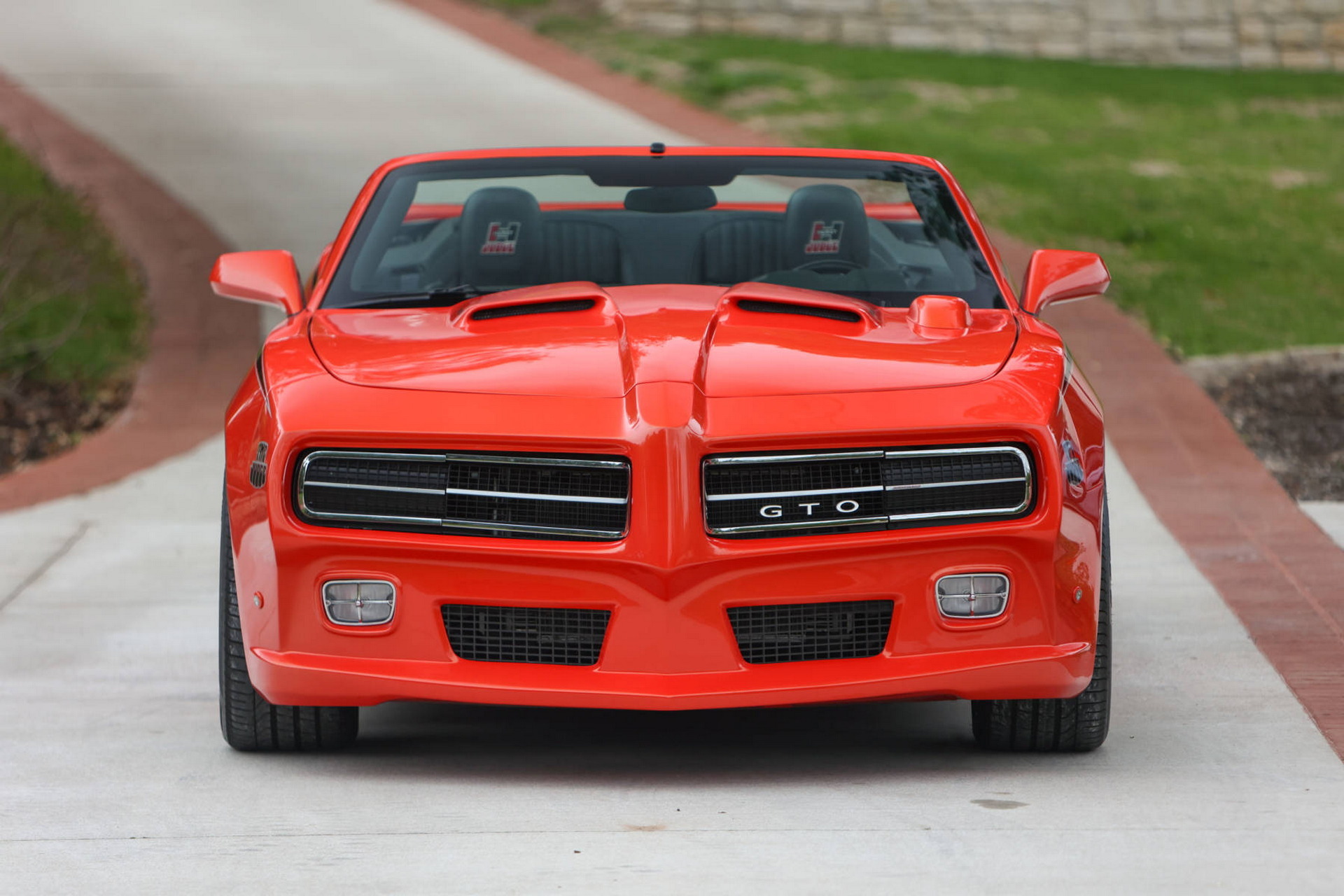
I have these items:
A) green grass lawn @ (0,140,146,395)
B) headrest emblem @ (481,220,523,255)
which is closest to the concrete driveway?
headrest emblem @ (481,220,523,255)

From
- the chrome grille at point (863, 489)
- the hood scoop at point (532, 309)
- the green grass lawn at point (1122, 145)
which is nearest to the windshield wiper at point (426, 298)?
the hood scoop at point (532, 309)

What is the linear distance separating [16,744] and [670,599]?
6.54ft

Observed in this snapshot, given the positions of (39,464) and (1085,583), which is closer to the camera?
(1085,583)

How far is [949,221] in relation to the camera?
5.43m

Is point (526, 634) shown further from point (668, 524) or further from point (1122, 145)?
point (1122, 145)

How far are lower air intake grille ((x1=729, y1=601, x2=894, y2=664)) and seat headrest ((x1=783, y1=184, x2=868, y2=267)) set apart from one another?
5.16 ft

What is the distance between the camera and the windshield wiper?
5.00 meters

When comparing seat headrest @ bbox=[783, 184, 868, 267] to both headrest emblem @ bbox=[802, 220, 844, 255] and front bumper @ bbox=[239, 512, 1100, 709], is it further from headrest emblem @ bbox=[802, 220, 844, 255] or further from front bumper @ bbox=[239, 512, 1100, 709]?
front bumper @ bbox=[239, 512, 1100, 709]

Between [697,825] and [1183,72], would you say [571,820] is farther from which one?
[1183,72]

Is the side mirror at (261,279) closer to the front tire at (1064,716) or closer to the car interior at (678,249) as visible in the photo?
the car interior at (678,249)

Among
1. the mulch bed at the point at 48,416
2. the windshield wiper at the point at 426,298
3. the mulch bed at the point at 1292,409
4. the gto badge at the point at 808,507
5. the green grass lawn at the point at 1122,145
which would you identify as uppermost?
the windshield wiper at the point at 426,298

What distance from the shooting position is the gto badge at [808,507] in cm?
390

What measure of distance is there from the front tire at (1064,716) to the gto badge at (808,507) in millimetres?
708

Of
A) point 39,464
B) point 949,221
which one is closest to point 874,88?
point 39,464
